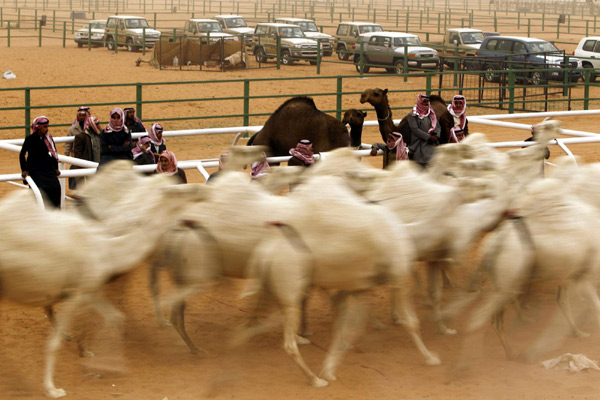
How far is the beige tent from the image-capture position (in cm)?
2648

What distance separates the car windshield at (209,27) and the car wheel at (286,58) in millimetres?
4610

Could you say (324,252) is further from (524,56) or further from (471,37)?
(471,37)

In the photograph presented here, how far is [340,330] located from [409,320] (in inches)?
16.7

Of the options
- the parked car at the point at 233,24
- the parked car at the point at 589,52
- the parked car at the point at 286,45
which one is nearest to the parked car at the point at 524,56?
the parked car at the point at 589,52

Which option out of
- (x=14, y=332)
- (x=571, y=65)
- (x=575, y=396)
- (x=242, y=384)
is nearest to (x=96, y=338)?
(x=14, y=332)

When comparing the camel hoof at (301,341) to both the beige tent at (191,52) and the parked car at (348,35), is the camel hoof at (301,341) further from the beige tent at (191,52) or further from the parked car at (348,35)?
the parked car at (348,35)

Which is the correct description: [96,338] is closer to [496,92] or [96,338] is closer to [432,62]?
[496,92]

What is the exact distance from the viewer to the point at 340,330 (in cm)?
557

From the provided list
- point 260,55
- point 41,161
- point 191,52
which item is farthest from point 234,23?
point 41,161

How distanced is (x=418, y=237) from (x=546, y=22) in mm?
48875

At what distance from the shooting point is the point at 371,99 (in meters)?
9.95

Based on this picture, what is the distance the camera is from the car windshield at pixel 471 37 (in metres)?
28.4

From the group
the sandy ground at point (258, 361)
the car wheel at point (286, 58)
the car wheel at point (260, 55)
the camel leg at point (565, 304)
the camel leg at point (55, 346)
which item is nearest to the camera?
the camel leg at point (55, 346)

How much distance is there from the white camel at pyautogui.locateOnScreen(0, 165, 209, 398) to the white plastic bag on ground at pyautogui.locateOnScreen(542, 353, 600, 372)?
8.52 ft
